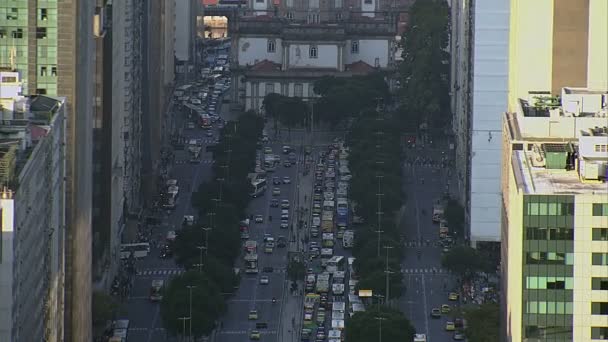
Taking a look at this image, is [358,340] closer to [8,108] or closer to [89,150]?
[89,150]

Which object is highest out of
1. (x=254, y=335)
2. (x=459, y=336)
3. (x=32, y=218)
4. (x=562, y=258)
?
(x=562, y=258)

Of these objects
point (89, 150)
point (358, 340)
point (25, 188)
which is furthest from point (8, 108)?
point (358, 340)

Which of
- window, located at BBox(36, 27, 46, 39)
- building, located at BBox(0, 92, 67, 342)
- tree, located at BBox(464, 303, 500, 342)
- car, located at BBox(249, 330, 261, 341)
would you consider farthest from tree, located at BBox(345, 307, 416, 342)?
window, located at BBox(36, 27, 46, 39)

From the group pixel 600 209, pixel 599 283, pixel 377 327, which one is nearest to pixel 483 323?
pixel 377 327

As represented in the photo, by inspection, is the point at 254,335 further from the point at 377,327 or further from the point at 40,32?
the point at 40,32

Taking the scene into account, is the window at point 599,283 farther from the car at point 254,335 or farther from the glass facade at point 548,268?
the car at point 254,335

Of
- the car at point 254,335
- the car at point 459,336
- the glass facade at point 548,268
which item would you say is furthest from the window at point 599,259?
the car at point 254,335
